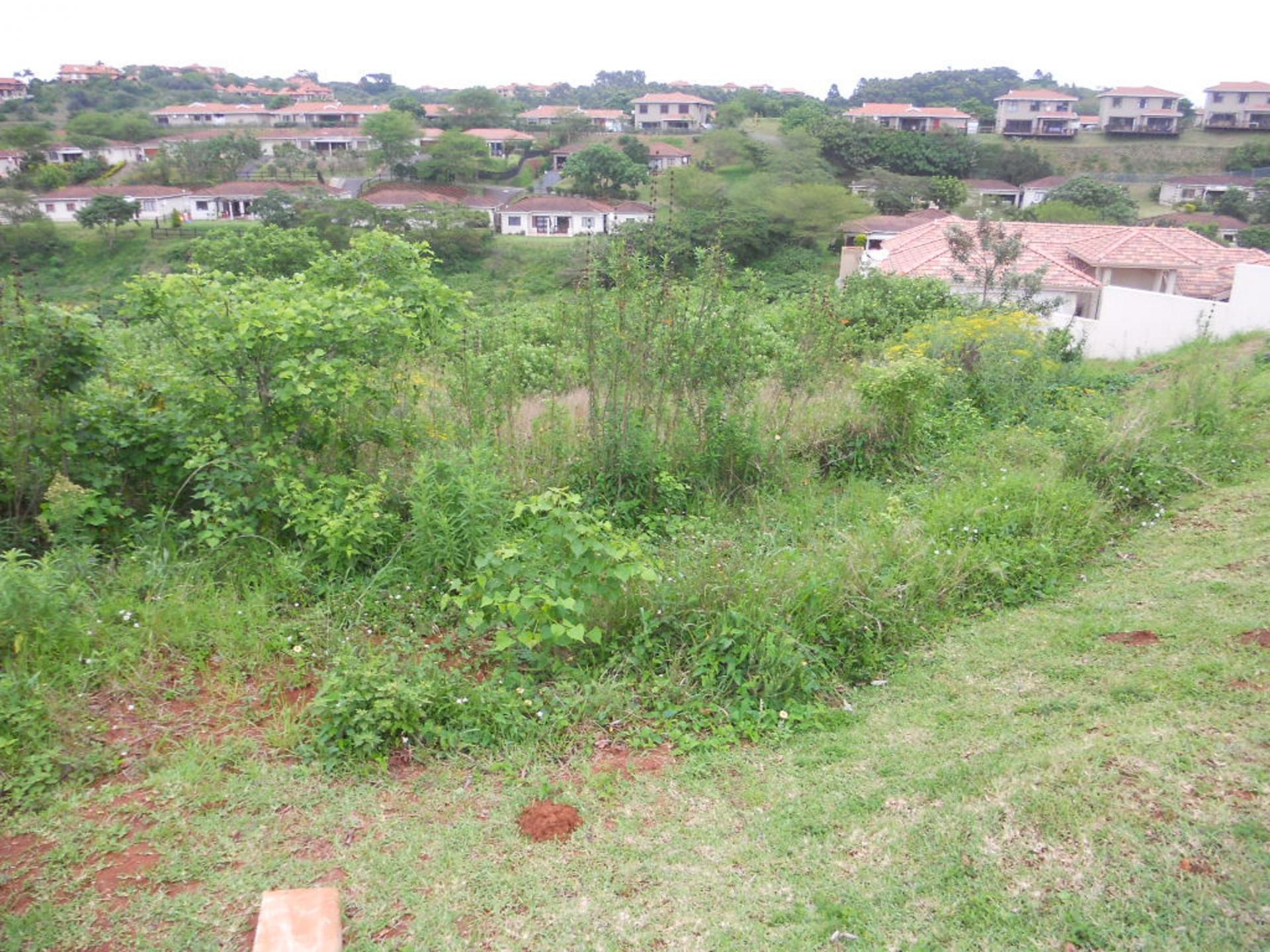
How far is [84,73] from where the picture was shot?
80125mm

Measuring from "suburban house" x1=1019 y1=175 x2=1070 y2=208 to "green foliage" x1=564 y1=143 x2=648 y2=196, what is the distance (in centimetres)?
Answer: 2093

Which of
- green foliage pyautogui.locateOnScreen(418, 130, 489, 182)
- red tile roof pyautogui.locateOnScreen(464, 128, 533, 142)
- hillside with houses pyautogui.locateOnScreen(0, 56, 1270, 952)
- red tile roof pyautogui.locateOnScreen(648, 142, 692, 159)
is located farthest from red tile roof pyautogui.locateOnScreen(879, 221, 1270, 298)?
red tile roof pyautogui.locateOnScreen(464, 128, 533, 142)

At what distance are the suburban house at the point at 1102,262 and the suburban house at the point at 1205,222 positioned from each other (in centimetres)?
1484

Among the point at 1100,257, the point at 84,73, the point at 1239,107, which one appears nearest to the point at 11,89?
the point at 84,73

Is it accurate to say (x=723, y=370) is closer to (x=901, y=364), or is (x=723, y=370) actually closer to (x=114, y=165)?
(x=901, y=364)

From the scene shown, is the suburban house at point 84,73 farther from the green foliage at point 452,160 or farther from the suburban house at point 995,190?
the suburban house at point 995,190

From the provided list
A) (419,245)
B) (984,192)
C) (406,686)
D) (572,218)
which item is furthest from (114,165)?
(406,686)

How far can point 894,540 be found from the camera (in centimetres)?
477

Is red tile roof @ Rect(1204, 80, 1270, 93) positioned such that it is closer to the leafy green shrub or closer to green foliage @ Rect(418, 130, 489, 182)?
green foliage @ Rect(418, 130, 489, 182)

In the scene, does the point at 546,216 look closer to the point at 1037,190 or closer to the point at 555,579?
the point at 1037,190

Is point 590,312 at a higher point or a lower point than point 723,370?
higher

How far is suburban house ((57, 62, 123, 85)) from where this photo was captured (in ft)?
254

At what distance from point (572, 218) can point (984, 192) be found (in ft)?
77.3

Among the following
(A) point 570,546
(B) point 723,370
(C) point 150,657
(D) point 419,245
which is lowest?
(C) point 150,657
